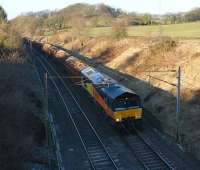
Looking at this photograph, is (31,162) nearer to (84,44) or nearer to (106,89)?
(106,89)

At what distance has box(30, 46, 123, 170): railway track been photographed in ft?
76.7

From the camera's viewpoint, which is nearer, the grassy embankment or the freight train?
the grassy embankment

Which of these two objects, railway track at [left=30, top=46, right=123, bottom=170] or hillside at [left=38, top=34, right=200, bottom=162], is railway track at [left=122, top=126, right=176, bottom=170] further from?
hillside at [left=38, top=34, right=200, bottom=162]

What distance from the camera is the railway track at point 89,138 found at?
2338 cm

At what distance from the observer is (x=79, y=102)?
38750mm

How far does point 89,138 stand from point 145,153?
5.03 metres

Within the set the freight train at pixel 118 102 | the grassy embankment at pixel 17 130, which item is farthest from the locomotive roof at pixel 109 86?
the grassy embankment at pixel 17 130

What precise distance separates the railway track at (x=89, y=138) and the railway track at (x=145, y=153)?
1605 millimetres

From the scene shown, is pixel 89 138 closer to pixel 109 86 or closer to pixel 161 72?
pixel 109 86

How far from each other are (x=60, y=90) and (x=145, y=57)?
42.5 ft

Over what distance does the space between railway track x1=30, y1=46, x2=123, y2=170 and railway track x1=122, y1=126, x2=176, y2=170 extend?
5.27 feet

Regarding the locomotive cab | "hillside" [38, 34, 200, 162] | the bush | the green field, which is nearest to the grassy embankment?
the locomotive cab

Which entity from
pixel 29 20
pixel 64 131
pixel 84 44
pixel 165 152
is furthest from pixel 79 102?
pixel 29 20

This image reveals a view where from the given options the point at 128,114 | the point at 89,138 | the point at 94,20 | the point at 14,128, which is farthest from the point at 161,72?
the point at 94,20
